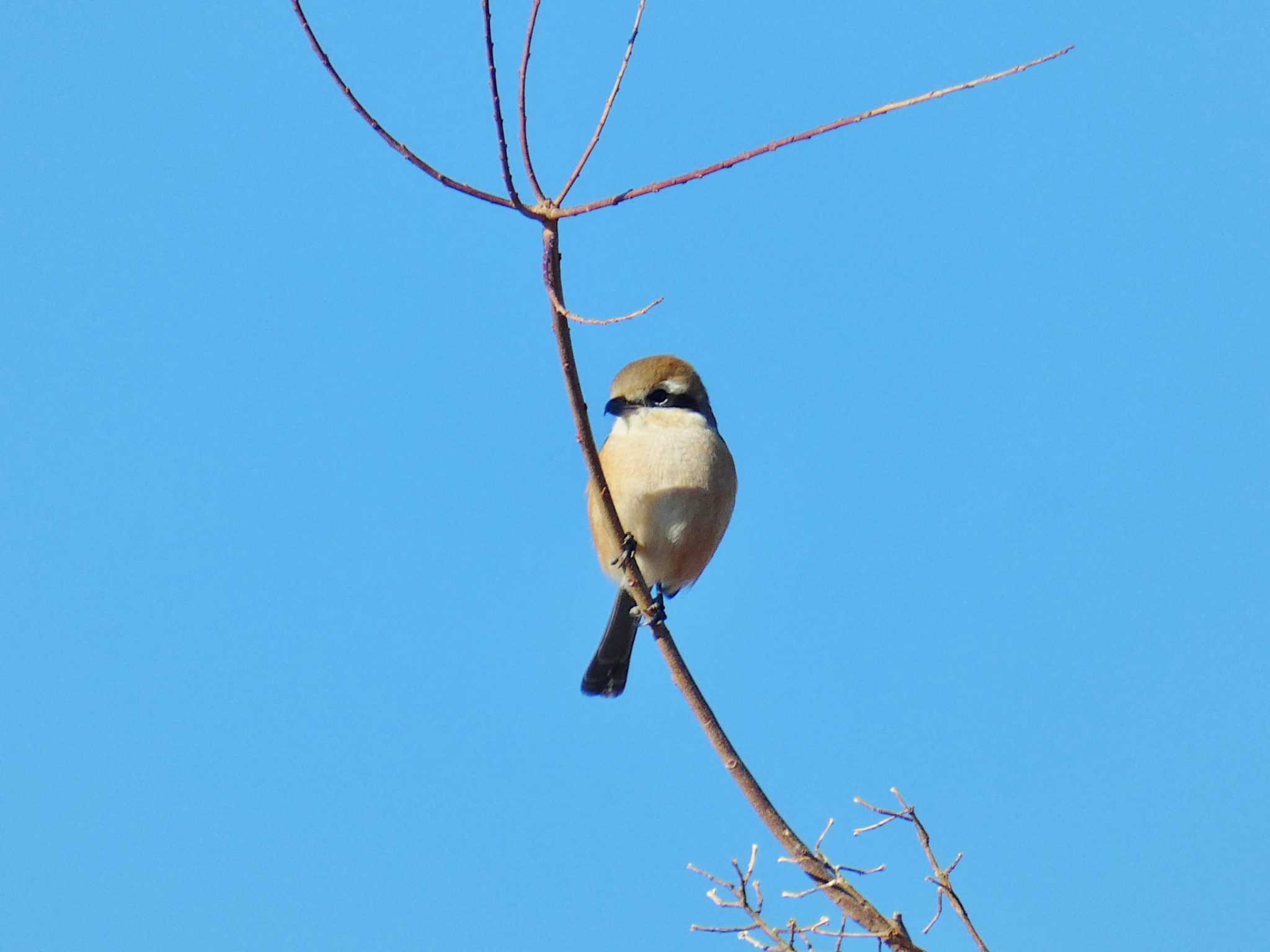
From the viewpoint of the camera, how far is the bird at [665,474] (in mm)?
5172

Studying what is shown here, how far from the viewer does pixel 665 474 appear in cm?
514

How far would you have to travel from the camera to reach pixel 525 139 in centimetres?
241

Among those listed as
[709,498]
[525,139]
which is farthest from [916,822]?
[709,498]

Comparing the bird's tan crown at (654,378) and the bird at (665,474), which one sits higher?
the bird's tan crown at (654,378)

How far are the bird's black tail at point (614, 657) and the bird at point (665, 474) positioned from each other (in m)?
0.32

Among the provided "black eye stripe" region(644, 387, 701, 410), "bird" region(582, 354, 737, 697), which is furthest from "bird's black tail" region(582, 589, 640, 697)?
"black eye stripe" region(644, 387, 701, 410)

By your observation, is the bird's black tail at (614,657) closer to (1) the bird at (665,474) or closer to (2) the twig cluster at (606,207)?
(1) the bird at (665,474)

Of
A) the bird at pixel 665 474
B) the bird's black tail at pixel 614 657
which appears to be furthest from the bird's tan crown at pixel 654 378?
the bird's black tail at pixel 614 657

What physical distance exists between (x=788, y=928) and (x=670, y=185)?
1.53 meters

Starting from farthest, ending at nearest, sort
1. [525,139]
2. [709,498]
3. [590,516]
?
1. [590,516]
2. [709,498]
3. [525,139]

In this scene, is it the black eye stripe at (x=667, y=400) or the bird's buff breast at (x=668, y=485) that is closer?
the bird's buff breast at (x=668, y=485)

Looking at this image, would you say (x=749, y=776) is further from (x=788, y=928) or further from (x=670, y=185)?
(x=670, y=185)

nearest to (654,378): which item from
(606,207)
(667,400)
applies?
(667,400)

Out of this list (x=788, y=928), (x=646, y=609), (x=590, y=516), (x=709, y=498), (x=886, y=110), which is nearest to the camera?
(x=886, y=110)
